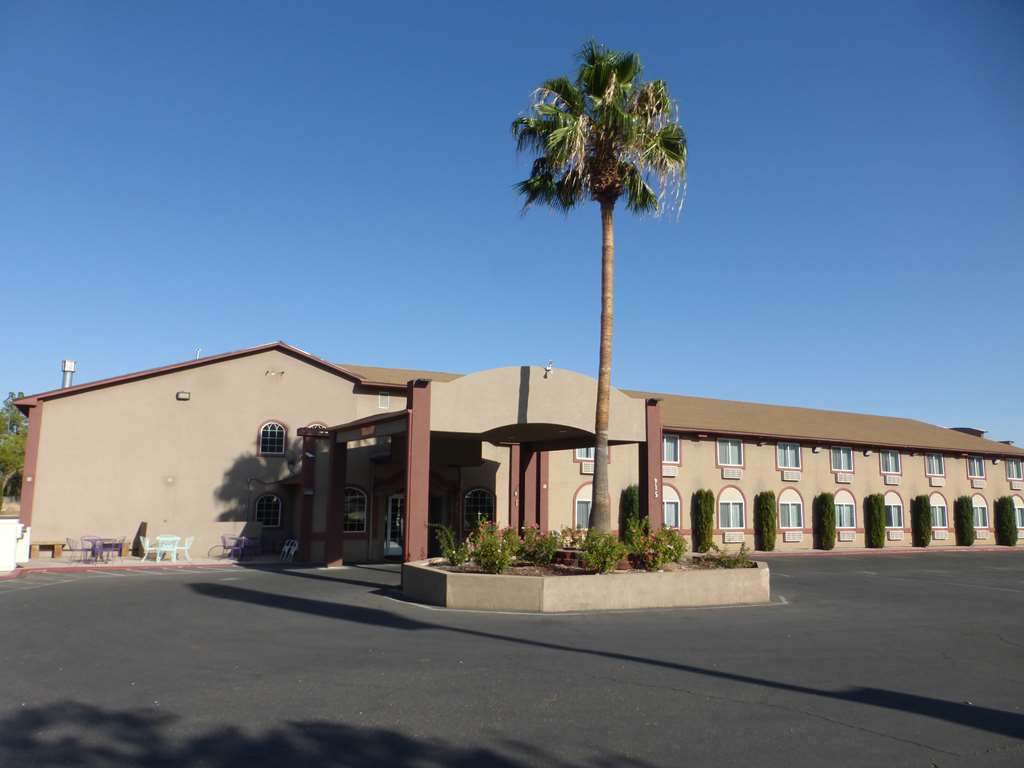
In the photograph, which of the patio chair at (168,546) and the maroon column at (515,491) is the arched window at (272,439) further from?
the maroon column at (515,491)

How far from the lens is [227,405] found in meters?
26.7

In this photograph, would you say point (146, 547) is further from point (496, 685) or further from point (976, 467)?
point (976, 467)

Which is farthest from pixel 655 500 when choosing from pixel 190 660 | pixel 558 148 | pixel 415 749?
pixel 415 749

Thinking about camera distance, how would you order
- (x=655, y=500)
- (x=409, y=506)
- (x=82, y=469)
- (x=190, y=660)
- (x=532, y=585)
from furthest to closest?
(x=82, y=469) → (x=655, y=500) → (x=409, y=506) → (x=532, y=585) → (x=190, y=660)

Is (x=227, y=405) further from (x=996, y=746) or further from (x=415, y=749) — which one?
(x=996, y=746)

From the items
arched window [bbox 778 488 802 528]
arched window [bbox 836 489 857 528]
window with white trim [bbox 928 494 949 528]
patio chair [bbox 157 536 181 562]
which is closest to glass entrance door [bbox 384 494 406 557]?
patio chair [bbox 157 536 181 562]

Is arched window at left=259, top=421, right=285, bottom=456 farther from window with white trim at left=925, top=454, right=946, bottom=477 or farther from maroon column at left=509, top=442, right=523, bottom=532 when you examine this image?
window with white trim at left=925, top=454, right=946, bottom=477

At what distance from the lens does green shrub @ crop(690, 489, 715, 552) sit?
32.5m

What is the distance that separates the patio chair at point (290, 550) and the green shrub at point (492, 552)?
1203cm

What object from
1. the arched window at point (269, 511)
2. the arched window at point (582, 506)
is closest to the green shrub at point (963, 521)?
the arched window at point (582, 506)

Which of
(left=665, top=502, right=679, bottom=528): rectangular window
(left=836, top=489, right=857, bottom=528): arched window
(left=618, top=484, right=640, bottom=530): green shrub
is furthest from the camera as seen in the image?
(left=836, top=489, right=857, bottom=528): arched window

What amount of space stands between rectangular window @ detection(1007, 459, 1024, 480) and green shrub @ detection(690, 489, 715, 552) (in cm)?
2185

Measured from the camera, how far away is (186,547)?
24.6 metres

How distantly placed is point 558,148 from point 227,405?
14820mm
